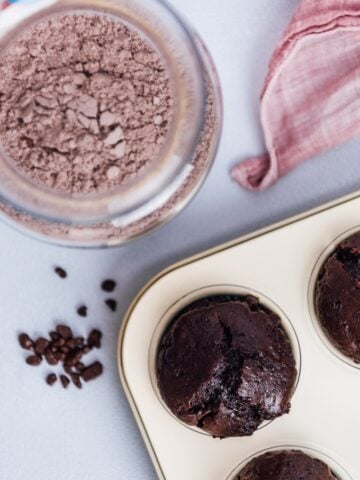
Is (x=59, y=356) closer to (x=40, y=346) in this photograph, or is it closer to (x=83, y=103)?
(x=40, y=346)

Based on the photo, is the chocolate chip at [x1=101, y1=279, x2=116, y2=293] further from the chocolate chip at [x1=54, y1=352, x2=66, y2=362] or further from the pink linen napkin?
the pink linen napkin

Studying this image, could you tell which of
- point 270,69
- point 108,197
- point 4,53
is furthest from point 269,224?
point 4,53

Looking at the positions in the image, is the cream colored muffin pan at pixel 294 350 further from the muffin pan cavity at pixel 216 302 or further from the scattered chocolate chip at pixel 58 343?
the scattered chocolate chip at pixel 58 343

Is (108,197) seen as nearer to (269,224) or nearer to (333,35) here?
(269,224)

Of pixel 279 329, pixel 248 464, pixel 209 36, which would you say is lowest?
pixel 248 464

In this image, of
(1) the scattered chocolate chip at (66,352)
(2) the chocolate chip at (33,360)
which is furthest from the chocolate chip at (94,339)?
(2) the chocolate chip at (33,360)
